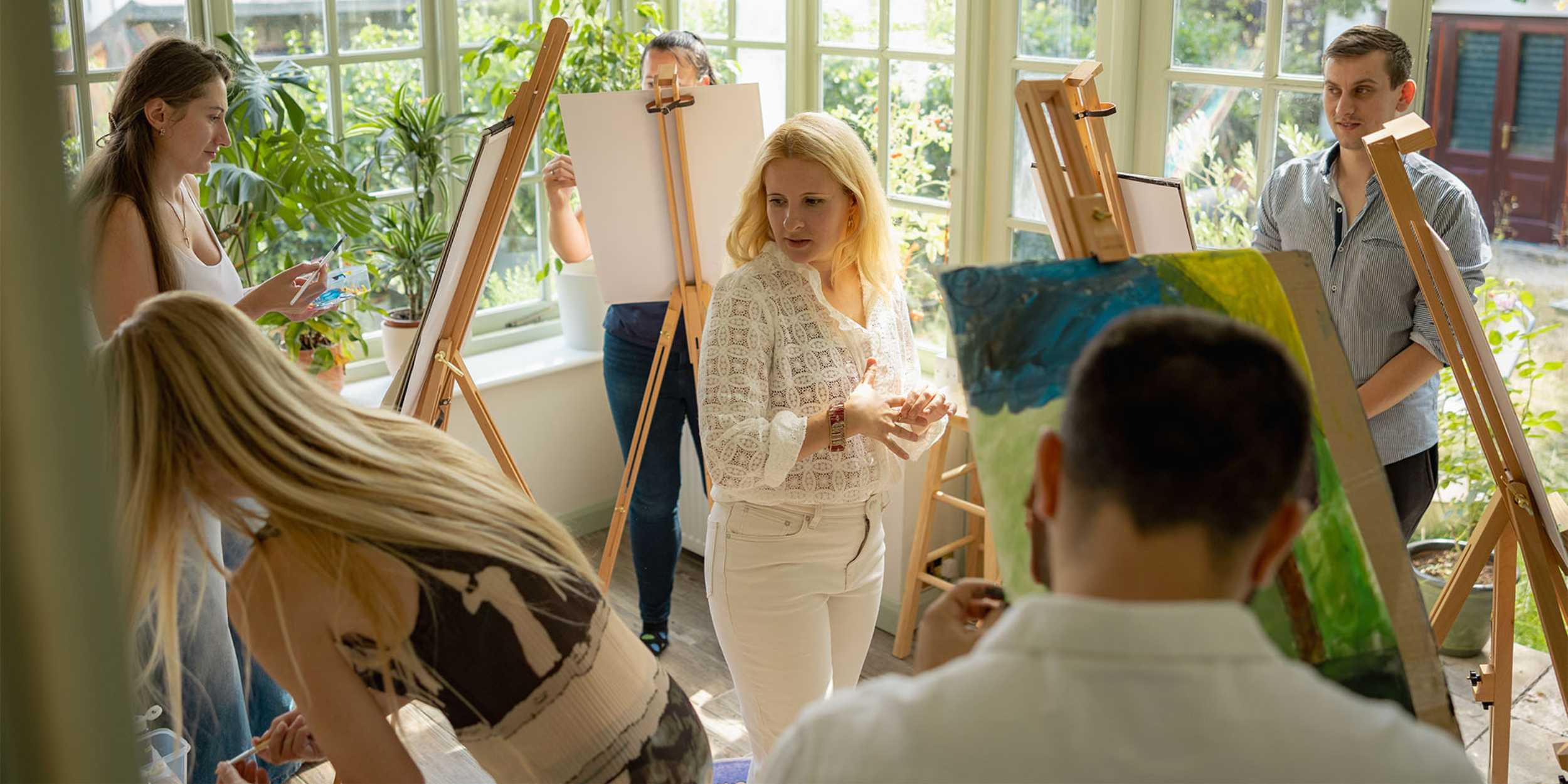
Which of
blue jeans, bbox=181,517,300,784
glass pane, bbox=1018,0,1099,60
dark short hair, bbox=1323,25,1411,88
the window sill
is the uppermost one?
glass pane, bbox=1018,0,1099,60

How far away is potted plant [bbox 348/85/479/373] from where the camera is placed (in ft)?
11.9

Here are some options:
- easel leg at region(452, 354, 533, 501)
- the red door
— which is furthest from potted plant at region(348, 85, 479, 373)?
the red door

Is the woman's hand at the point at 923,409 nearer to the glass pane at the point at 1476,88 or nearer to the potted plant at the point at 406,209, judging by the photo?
the potted plant at the point at 406,209

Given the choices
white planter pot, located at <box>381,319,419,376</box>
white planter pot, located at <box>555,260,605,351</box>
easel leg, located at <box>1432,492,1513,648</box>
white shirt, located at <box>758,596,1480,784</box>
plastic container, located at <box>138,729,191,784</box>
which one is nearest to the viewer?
white shirt, located at <box>758,596,1480,784</box>

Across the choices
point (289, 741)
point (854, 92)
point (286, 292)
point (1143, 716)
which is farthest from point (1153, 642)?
point (854, 92)

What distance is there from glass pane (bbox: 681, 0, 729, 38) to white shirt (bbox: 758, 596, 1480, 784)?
11.4 ft

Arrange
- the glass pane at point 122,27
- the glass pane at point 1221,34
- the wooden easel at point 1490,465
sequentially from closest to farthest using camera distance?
the wooden easel at point 1490,465 → the glass pane at point 1221,34 → the glass pane at point 122,27

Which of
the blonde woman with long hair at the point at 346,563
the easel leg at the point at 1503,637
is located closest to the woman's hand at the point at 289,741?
the blonde woman with long hair at the point at 346,563

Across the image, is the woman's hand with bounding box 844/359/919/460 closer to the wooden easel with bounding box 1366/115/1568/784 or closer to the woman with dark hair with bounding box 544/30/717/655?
the wooden easel with bounding box 1366/115/1568/784

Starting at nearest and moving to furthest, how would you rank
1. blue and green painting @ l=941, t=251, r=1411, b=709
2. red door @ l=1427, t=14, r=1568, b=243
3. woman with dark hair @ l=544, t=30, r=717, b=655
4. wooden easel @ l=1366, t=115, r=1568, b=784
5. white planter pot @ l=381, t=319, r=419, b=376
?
blue and green painting @ l=941, t=251, r=1411, b=709 → wooden easel @ l=1366, t=115, r=1568, b=784 → woman with dark hair @ l=544, t=30, r=717, b=655 → white planter pot @ l=381, t=319, r=419, b=376 → red door @ l=1427, t=14, r=1568, b=243

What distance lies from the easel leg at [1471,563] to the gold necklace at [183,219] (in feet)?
7.14

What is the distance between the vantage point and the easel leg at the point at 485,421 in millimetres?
2480

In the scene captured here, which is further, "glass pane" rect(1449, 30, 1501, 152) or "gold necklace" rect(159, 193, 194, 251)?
"glass pane" rect(1449, 30, 1501, 152)

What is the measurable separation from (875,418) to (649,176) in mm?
1028
